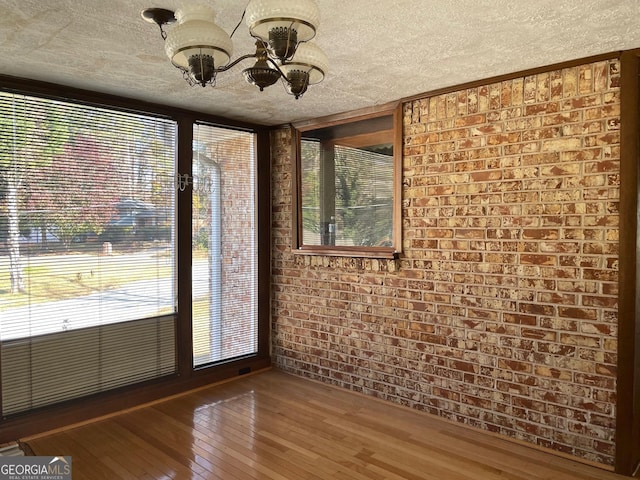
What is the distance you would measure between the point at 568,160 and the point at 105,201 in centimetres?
324

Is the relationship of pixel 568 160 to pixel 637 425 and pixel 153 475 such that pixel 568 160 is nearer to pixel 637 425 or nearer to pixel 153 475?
pixel 637 425

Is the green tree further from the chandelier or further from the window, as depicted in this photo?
the window

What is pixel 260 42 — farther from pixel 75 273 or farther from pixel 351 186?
pixel 75 273

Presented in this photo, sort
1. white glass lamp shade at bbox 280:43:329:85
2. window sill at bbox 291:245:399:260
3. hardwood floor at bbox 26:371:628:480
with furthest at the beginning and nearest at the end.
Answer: window sill at bbox 291:245:399:260, hardwood floor at bbox 26:371:628:480, white glass lamp shade at bbox 280:43:329:85

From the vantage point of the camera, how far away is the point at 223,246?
4.34 metres

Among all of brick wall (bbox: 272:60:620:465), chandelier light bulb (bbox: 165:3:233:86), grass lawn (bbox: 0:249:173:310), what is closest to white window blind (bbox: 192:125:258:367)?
grass lawn (bbox: 0:249:173:310)

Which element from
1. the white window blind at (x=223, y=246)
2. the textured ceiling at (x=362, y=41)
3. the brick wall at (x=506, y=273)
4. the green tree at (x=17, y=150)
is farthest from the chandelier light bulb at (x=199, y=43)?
the white window blind at (x=223, y=246)

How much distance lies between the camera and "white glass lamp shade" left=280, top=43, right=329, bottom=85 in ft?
5.98

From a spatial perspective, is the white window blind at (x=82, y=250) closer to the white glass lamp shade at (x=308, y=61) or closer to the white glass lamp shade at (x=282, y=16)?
the white glass lamp shade at (x=308, y=61)

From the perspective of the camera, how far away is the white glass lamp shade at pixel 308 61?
5.98ft

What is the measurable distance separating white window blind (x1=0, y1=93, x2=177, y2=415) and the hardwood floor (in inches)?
17.1

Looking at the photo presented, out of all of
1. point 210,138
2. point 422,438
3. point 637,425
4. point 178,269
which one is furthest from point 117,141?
point 637,425

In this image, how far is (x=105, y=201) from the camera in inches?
138

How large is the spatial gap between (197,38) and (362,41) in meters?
1.12
